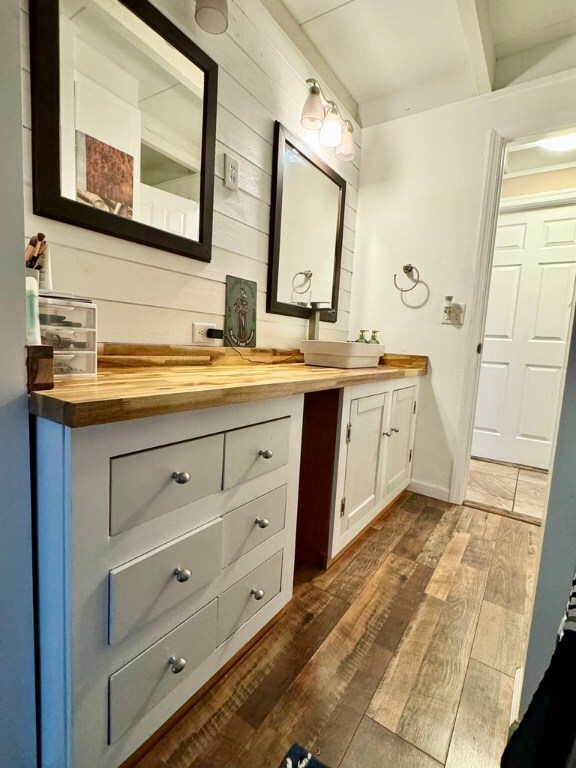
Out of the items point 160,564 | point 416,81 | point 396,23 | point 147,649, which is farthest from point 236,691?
point 416,81

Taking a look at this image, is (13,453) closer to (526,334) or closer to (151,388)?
(151,388)

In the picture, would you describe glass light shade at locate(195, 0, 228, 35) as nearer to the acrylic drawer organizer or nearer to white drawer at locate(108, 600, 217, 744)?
the acrylic drawer organizer

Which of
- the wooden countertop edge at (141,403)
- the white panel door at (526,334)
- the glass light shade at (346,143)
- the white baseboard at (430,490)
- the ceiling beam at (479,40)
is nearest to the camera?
the wooden countertop edge at (141,403)

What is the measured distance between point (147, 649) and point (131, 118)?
146cm

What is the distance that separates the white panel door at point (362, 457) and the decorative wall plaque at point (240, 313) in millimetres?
575

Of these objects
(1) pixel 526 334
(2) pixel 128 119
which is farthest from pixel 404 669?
(1) pixel 526 334

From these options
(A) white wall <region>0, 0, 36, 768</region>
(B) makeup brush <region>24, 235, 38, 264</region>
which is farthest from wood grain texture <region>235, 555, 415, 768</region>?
(B) makeup brush <region>24, 235, 38, 264</region>

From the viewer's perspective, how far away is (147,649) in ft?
2.47

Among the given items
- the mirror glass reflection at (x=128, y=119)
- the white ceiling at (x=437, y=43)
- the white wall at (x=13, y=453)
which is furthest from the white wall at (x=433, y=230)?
the white wall at (x=13, y=453)

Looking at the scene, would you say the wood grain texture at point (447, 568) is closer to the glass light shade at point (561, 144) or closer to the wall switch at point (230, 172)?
the wall switch at point (230, 172)

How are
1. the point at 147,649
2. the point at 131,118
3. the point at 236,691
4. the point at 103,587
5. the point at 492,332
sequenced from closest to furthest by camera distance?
1. the point at 103,587
2. the point at 147,649
3. the point at 236,691
4. the point at 131,118
5. the point at 492,332

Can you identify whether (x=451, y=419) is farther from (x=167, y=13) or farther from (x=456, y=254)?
(x=167, y=13)

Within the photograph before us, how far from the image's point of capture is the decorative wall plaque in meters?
1.56

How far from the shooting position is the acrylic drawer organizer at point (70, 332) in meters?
0.82
